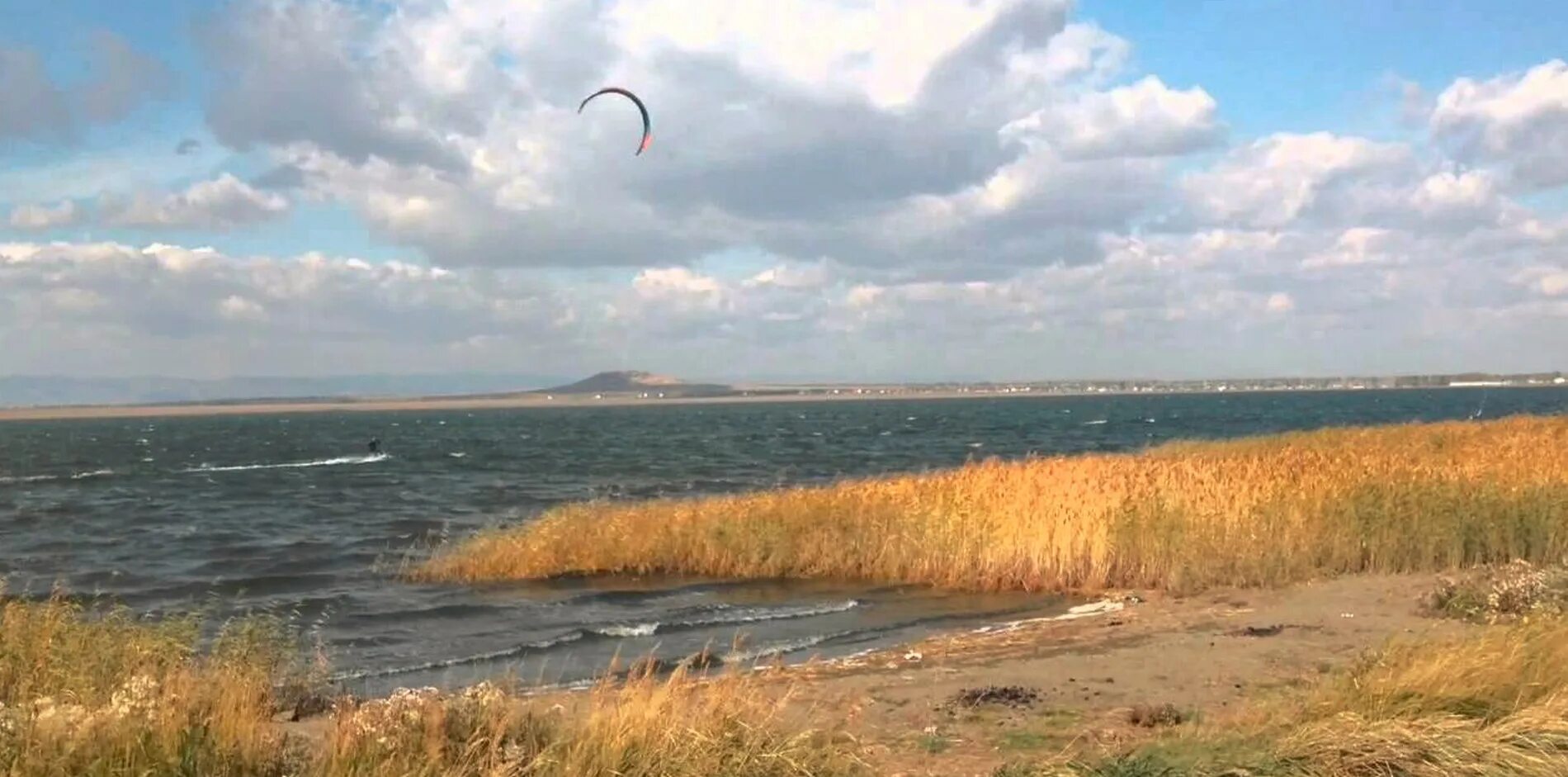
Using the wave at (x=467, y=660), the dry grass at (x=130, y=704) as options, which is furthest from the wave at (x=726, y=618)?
the dry grass at (x=130, y=704)

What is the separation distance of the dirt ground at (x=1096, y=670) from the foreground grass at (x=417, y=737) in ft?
3.01

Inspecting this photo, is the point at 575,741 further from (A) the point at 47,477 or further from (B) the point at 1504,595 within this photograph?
(A) the point at 47,477

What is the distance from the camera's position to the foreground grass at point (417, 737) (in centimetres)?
626

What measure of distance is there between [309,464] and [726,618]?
2180 inches

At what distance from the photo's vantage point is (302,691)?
403 inches

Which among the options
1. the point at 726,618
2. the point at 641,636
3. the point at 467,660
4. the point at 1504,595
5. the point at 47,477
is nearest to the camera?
the point at 1504,595

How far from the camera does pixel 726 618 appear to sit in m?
17.5

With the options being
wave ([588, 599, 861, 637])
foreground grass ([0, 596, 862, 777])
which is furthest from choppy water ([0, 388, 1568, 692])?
foreground grass ([0, 596, 862, 777])

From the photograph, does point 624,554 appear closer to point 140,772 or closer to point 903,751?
point 903,751

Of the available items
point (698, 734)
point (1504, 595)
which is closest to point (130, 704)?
point (698, 734)

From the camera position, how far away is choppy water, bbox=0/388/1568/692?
16156 mm

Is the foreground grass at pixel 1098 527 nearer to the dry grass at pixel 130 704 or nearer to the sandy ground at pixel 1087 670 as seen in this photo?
the sandy ground at pixel 1087 670

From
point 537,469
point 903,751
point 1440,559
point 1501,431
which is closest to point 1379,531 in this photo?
point 1440,559

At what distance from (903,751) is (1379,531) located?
11.5 m
